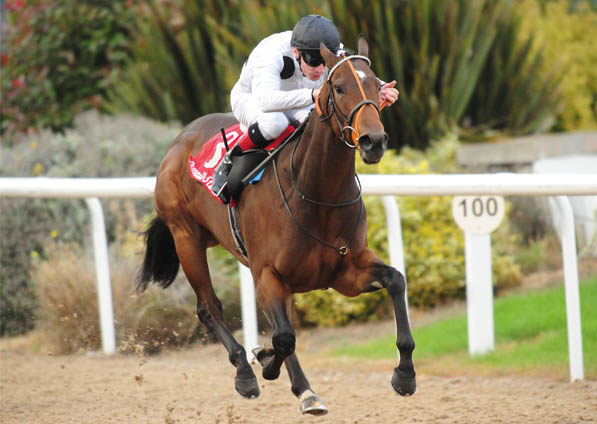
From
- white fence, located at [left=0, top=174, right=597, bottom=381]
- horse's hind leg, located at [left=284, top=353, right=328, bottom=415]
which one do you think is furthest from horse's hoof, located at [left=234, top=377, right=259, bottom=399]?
white fence, located at [left=0, top=174, right=597, bottom=381]

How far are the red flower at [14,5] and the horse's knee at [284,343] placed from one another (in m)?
8.60

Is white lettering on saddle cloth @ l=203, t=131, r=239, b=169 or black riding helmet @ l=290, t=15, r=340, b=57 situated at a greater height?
black riding helmet @ l=290, t=15, r=340, b=57

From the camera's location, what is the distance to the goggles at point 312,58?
3.81 meters

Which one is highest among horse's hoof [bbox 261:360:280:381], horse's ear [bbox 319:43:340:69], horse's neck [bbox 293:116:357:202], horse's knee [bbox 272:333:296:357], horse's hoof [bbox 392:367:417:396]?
horse's ear [bbox 319:43:340:69]

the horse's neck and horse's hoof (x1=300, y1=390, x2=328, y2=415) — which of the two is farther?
horse's hoof (x1=300, y1=390, x2=328, y2=415)

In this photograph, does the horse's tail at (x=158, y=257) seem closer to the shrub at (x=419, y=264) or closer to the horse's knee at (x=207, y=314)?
the horse's knee at (x=207, y=314)

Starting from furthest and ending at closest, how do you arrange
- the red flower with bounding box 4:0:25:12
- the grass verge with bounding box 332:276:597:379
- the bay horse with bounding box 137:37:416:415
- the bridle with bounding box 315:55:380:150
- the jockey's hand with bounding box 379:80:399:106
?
the red flower with bounding box 4:0:25:12, the grass verge with bounding box 332:276:597:379, the jockey's hand with bounding box 379:80:399:106, the bay horse with bounding box 137:37:416:415, the bridle with bounding box 315:55:380:150

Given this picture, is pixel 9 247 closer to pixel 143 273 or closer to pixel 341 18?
pixel 143 273

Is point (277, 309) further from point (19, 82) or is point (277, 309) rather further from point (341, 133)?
point (19, 82)

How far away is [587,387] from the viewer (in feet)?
15.5

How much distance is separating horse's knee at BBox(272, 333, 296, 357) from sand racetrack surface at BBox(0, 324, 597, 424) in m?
0.67

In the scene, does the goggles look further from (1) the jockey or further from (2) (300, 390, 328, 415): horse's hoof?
(2) (300, 390, 328, 415): horse's hoof

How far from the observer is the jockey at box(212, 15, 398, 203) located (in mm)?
3770

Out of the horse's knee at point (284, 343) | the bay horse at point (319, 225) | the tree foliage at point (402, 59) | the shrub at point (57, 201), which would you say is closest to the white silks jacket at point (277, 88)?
the bay horse at point (319, 225)
